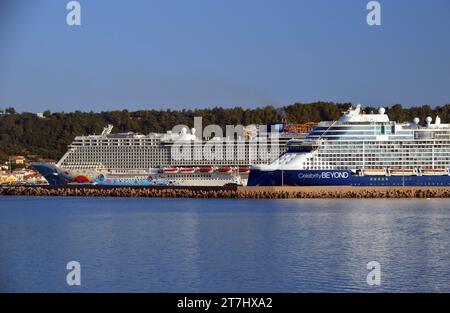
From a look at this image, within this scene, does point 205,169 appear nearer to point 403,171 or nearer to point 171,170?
point 171,170

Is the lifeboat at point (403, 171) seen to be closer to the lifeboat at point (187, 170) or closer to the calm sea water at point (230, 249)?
the calm sea water at point (230, 249)

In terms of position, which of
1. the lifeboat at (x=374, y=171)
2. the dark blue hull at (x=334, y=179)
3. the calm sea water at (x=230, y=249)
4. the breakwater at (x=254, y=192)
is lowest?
the breakwater at (x=254, y=192)

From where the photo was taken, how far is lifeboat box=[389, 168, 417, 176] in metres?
52.0

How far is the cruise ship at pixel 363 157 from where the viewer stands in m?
51.4

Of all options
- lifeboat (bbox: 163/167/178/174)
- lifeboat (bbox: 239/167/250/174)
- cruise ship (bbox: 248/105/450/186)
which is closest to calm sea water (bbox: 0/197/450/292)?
cruise ship (bbox: 248/105/450/186)

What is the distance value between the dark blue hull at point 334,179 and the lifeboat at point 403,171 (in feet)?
0.74

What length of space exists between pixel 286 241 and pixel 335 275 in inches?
248

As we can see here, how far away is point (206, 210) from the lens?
1656 inches

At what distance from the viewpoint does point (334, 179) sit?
5138cm

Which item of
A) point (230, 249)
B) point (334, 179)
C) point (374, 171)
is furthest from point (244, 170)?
point (230, 249)

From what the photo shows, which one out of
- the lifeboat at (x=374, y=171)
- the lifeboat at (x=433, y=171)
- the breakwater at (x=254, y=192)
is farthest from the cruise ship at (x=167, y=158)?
the lifeboat at (x=433, y=171)

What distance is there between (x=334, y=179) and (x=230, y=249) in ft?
84.0

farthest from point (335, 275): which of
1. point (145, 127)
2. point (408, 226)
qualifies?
point (145, 127)
